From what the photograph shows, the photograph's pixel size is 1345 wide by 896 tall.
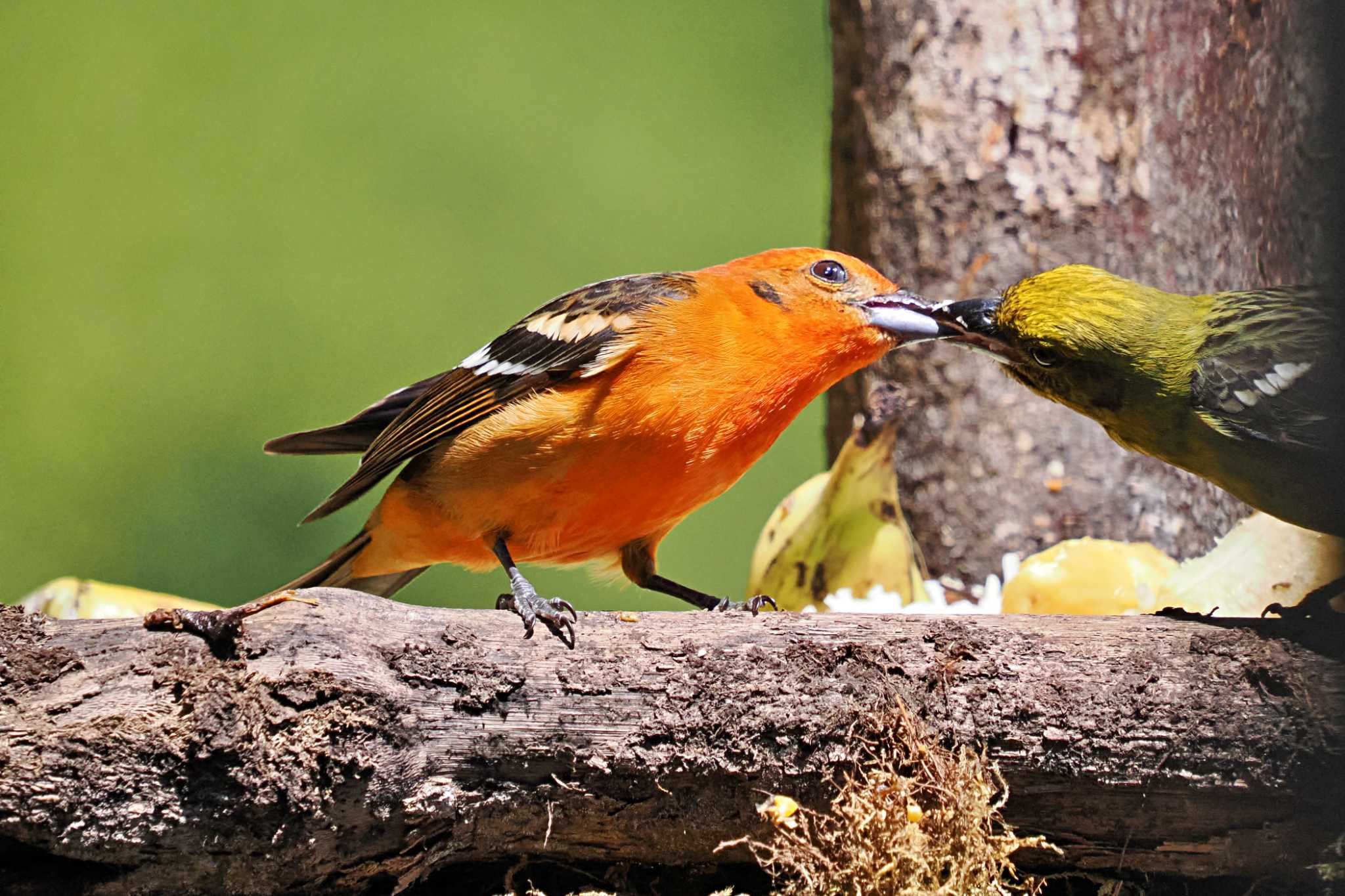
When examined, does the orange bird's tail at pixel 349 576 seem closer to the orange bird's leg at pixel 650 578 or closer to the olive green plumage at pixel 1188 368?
the orange bird's leg at pixel 650 578

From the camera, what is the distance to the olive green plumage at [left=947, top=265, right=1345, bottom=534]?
2.32 m

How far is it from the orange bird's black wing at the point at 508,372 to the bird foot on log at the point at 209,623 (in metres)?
0.96

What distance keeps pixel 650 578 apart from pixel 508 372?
0.63 m

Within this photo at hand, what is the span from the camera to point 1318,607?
2236mm

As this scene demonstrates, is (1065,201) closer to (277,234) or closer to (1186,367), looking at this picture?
(1186,367)

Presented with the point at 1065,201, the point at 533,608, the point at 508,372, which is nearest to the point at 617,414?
the point at 508,372

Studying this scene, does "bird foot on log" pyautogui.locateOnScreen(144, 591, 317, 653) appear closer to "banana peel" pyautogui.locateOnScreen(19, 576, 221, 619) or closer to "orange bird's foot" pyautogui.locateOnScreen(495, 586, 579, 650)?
"orange bird's foot" pyautogui.locateOnScreen(495, 586, 579, 650)

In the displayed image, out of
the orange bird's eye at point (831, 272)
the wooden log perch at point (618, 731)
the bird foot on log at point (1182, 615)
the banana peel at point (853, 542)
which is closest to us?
the wooden log perch at point (618, 731)

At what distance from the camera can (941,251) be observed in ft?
12.2

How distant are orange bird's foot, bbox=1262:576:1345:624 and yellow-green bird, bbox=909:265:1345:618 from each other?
0.37ft

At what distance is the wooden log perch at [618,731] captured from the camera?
182 cm

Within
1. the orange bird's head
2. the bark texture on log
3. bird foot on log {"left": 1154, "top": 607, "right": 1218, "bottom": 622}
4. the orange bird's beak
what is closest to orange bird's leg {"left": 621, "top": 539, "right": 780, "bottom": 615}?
the orange bird's head

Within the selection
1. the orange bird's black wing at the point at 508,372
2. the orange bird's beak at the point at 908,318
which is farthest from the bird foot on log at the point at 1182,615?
the orange bird's black wing at the point at 508,372

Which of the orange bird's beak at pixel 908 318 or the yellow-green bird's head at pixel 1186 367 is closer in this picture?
the yellow-green bird's head at pixel 1186 367
